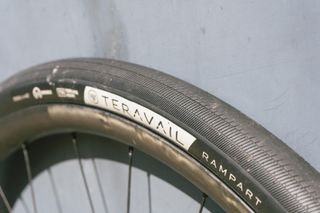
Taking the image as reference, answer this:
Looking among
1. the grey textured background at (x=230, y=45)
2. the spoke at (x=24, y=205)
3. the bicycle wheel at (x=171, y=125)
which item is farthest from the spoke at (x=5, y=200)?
the grey textured background at (x=230, y=45)

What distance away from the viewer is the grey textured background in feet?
2.15

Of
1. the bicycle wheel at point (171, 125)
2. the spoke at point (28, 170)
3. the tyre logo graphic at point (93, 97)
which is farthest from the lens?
the spoke at point (28, 170)

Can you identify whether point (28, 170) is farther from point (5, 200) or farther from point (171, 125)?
point (171, 125)

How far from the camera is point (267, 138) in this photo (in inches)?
24.9

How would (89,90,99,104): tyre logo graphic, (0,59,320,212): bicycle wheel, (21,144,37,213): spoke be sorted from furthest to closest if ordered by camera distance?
1. (21,144,37,213): spoke
2. (89,90,99,104): tyre logo graphic
3. (0,59,320,212): bicycle wheel

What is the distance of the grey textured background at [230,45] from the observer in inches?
25.8

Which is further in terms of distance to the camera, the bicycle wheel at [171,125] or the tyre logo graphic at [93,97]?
the tyre logo graphic at [93,97]

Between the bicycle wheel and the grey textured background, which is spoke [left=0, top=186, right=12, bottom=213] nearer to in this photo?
the bicycle wheel

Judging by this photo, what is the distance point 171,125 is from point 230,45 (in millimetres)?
117

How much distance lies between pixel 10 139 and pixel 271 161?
0.43 meters

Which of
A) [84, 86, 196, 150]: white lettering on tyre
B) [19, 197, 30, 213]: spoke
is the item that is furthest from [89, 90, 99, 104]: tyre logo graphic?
[19, 197, 30, 213]: spoke

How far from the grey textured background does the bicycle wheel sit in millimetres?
39

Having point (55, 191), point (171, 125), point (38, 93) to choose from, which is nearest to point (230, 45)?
point (171, 125)

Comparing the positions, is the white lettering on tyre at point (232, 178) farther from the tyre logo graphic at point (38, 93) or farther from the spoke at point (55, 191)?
the spoke at point (55, 191)
